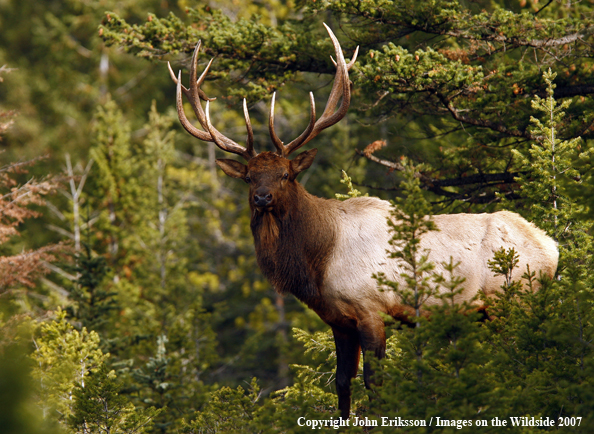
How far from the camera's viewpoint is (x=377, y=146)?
9.09 meters

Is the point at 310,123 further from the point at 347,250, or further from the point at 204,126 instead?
the point at 347,250

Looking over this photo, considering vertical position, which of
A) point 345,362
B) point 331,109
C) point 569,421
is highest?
point 331,109

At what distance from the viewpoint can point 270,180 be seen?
21.5 ft

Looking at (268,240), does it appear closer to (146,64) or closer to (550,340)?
(550,340)

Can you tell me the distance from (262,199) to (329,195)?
1148 centimetres

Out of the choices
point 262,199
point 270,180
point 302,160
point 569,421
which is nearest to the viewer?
point 569,421

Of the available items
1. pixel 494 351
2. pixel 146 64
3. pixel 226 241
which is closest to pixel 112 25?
pixel 494 351

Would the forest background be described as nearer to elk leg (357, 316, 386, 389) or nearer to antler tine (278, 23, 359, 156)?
elk leg (357, 316, 386, 389)

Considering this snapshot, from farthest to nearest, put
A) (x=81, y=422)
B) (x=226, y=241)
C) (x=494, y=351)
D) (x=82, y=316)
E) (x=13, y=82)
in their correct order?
(x=13, y=82), (x=226, y=241), (x=82, y=316), (x=81, y=422), (x=494, y=351)

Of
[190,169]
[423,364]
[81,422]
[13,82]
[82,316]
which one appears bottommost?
[81,422]

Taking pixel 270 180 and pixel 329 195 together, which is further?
pixel 329 195

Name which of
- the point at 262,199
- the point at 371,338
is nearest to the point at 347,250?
the point at 371,338

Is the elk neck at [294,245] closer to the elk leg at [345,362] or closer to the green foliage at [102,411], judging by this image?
the elk leg at [345,362]

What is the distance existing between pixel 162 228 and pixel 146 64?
17265 millimetres
